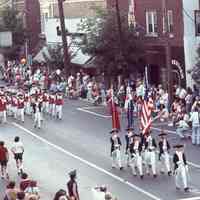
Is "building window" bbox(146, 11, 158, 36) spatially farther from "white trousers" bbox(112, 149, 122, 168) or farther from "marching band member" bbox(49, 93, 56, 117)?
"white trousers" bbox(112, 149, 122, 168)

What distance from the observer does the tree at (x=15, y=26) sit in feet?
213

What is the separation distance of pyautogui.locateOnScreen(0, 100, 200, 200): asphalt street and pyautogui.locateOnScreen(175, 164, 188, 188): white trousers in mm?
288

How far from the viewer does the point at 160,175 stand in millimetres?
23781

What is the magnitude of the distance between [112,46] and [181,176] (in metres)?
21.8

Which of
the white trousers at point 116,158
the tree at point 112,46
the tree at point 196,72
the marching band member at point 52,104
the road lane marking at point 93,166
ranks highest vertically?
the tree at point 112,46

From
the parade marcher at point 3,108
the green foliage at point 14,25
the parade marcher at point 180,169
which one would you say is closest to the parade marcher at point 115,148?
the parade marcher at point 180,169

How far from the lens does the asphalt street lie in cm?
2208

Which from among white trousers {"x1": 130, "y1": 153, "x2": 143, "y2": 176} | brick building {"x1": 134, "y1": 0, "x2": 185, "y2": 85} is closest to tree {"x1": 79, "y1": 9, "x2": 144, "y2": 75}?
brick building {"x1": 134, "y1": 0, "x2": 185, "y2": 85}

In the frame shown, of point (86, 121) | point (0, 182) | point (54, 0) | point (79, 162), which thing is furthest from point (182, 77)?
point (54, 0)

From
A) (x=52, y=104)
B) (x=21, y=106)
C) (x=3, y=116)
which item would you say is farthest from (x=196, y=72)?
(x=3, y=116)

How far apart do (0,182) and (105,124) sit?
37.1ft

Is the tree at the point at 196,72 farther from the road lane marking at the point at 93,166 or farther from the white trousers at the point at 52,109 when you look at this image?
the road lane marking at the point at 93,166

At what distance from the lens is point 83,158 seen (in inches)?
1069

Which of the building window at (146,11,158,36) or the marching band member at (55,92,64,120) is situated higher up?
the building window at (146,11,158,36)
